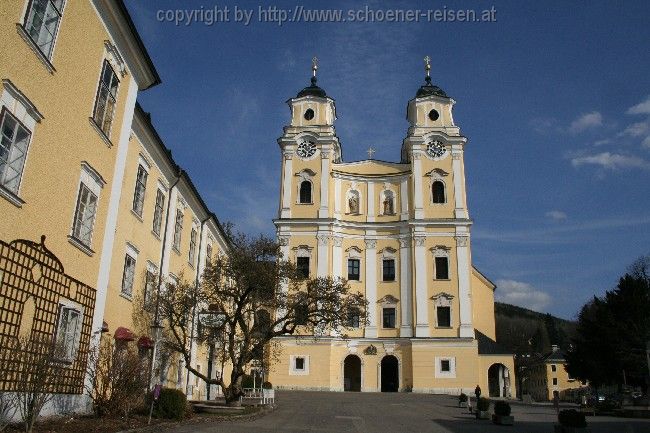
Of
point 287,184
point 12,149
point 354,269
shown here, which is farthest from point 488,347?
point 12,149

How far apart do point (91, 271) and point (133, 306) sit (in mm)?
5818

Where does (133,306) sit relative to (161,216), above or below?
below

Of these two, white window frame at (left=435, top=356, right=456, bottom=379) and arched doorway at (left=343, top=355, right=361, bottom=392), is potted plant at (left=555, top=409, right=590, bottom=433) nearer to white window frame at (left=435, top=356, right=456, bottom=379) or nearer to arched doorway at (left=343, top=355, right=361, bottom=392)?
white window frame at (left=435, top=356, right=456, bottom=379)

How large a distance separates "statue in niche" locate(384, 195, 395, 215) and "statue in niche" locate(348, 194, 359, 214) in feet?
8.47

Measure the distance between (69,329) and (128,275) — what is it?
6.62m

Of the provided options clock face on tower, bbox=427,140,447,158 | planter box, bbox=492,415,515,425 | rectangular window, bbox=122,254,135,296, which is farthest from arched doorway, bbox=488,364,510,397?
rectangular window, bbox=122,254,135,296

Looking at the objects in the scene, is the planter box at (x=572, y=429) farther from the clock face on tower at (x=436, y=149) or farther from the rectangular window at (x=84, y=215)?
the clock face on tower at (x=436, y=149)

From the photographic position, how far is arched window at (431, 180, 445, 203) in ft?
163

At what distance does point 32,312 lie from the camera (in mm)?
11477

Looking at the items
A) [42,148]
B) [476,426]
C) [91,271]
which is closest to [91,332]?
[91,271]

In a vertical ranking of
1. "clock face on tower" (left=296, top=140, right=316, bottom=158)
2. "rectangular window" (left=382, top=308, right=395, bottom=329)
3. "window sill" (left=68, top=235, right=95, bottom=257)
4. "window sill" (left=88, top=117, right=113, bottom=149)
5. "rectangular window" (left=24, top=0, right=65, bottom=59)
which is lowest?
"window sill" (left=68, top=235, right=95, bottom=257)

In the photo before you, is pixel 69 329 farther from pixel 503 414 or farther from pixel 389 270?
pixel 389 270

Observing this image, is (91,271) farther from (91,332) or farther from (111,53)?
(111,53)

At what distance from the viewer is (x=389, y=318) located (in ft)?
158
